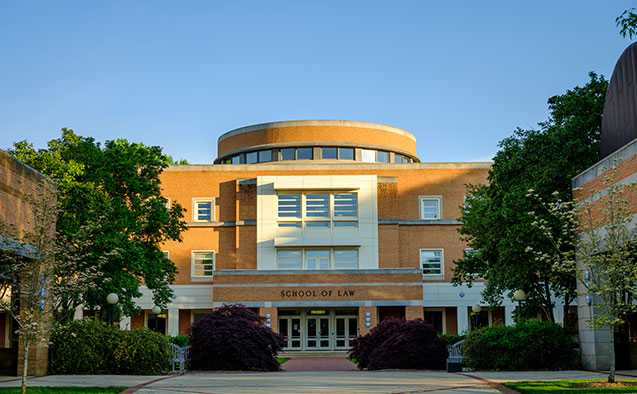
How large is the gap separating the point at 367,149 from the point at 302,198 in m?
11.1

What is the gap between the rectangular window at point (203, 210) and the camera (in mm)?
52844

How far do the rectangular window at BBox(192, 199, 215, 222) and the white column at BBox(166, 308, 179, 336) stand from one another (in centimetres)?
674

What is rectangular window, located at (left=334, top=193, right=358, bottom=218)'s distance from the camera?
5025 cm

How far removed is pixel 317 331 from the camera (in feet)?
158

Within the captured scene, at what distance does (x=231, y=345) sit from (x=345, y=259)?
24304 millimetres

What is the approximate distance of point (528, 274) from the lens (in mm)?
27797

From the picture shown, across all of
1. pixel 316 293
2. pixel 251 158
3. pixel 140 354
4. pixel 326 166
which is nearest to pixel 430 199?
pixel 326 166

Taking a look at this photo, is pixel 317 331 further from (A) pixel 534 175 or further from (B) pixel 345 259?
(A) pixel 534 175

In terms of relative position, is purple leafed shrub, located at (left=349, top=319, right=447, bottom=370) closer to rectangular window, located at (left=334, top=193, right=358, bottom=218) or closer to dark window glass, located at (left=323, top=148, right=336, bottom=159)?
rectangular window, located at (left=334, top=193, right=358, bottom=218)

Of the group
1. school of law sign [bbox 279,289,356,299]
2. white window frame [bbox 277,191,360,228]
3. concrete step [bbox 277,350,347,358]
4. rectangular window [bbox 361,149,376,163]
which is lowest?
concrete step [bbox 277,350,347,358]

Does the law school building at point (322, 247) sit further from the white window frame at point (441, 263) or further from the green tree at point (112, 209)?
the green tree at point (112, 209)

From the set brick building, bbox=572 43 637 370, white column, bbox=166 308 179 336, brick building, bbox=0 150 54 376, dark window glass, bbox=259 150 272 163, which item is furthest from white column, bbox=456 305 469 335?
brick building, bbox=0 150 54 376

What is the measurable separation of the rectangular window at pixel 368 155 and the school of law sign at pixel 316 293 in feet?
50.7

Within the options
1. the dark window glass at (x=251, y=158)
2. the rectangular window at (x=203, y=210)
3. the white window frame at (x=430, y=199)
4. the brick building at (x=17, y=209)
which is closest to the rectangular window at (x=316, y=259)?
the white window frame at (x=430, y=199)
